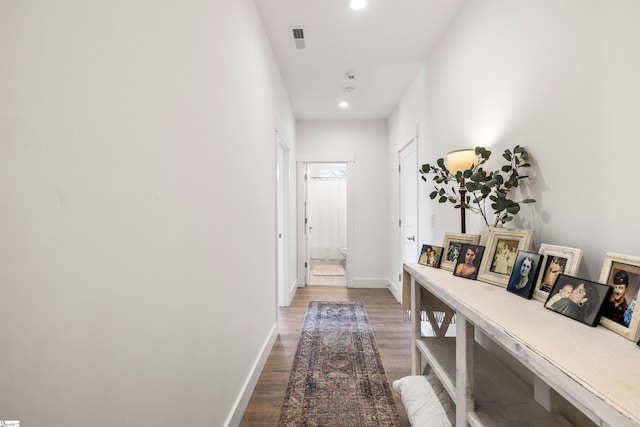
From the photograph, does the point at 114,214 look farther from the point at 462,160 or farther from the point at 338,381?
the point at 338,381

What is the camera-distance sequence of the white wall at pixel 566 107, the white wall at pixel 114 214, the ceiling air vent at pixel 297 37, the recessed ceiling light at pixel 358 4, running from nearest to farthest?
the white wall at pixel 114 214 → the white wall at pixel 566 107 → the recessed ceiling light at pixel 358 4 → the ceiling air vent at pixel 297 37

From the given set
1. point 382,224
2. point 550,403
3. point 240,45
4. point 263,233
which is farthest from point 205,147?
point 382,224

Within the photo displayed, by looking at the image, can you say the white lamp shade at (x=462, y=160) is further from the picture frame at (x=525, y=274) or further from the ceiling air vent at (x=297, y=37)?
the ceiling air vent at (x=297, y=37)

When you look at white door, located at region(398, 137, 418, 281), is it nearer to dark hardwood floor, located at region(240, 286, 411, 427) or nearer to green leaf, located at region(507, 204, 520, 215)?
dark hardwood floor, located at region(240, 286, 411, 427)

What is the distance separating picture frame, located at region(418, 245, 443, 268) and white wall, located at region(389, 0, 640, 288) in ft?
1.17

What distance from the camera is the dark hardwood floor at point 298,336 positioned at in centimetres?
185

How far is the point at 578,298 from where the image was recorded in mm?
947

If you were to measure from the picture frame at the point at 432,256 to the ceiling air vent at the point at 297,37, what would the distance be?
6.48 ft

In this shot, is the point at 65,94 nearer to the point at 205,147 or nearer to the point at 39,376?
the point at 39,376

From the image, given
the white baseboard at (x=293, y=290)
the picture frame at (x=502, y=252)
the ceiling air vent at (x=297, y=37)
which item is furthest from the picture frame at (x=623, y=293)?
the white baseboard at (x=293, y=290)

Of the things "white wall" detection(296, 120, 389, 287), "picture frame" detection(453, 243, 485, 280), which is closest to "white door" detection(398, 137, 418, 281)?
"white wall" detection(296, 120, 389, 287)

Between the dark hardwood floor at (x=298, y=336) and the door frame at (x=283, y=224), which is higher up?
the door frame at (x=283, y=224)

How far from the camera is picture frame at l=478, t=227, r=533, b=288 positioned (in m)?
1.32

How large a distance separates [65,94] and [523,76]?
179 centimetres
